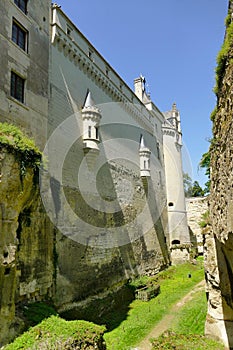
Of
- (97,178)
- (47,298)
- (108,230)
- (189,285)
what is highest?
(97,178)

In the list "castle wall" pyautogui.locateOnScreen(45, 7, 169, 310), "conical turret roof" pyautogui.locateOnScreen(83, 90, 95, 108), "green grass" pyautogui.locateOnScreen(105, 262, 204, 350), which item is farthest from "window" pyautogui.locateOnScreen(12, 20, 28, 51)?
"green grass" pyautogui.locateOnScreen(105, 262, 204, 350)

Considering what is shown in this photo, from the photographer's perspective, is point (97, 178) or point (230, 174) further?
point (97, 178)

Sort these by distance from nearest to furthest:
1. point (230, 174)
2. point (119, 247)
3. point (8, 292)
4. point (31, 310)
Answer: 1. point (230, 174)
2. point (8, 292)
3. point (31, 310)
4. point (119, 247)

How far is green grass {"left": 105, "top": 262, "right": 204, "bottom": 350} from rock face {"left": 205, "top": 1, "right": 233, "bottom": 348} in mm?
3380

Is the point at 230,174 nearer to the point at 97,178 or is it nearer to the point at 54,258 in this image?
the point at 54,258

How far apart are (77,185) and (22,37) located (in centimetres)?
693

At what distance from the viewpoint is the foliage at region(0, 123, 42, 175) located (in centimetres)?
844

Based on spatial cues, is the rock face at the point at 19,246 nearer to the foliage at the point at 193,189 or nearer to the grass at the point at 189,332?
the grass at the point at 189,332

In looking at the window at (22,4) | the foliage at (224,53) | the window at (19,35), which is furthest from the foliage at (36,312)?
the window at (22,4)

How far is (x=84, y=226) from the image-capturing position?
549 inches

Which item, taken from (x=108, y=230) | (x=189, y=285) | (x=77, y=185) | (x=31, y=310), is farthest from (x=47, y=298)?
(x=189, y=285)

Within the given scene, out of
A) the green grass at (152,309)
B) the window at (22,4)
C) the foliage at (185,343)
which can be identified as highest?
the window at (22,4)

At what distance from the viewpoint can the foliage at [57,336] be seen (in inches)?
308

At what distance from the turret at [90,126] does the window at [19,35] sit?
4.71 m
